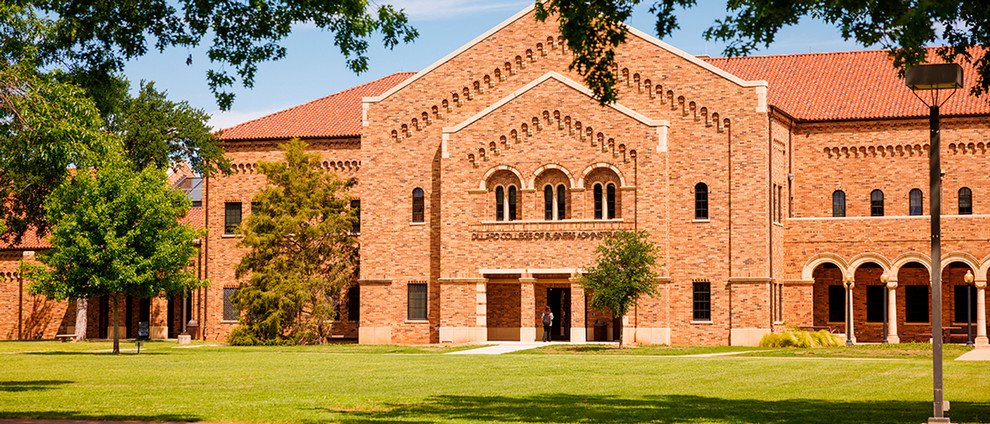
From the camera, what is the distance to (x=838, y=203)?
51844 millimetres

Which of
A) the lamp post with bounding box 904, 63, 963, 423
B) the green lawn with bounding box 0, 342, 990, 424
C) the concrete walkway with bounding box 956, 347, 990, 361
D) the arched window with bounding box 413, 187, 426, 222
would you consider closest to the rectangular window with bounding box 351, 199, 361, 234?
the arched window with bounding box 413, 187, 426, 222

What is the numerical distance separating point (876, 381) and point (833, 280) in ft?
89.0

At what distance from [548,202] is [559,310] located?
538 centimetres

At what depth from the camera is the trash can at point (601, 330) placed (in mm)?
48625

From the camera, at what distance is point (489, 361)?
34.4 m

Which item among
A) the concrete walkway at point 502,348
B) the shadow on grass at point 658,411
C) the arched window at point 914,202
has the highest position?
the arched window at point 914,202

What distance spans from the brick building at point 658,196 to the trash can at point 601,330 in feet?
0.34

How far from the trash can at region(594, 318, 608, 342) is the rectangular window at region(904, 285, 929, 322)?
524 inches

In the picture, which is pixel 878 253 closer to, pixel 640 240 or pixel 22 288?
pixel 640 240

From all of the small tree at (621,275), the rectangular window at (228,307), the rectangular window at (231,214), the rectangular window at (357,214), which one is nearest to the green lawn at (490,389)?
the small tree at (621,275)

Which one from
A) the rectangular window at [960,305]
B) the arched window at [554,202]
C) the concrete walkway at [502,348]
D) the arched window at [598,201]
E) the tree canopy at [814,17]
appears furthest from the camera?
the rectangular window at [960,305]

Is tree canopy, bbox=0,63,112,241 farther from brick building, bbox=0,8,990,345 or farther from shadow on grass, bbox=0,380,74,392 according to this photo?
brick building, bbox=0,8,990,345

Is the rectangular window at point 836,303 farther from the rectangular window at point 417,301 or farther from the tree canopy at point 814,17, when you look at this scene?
the tree canopy at point 814,17

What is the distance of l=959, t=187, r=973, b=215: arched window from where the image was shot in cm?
5009
